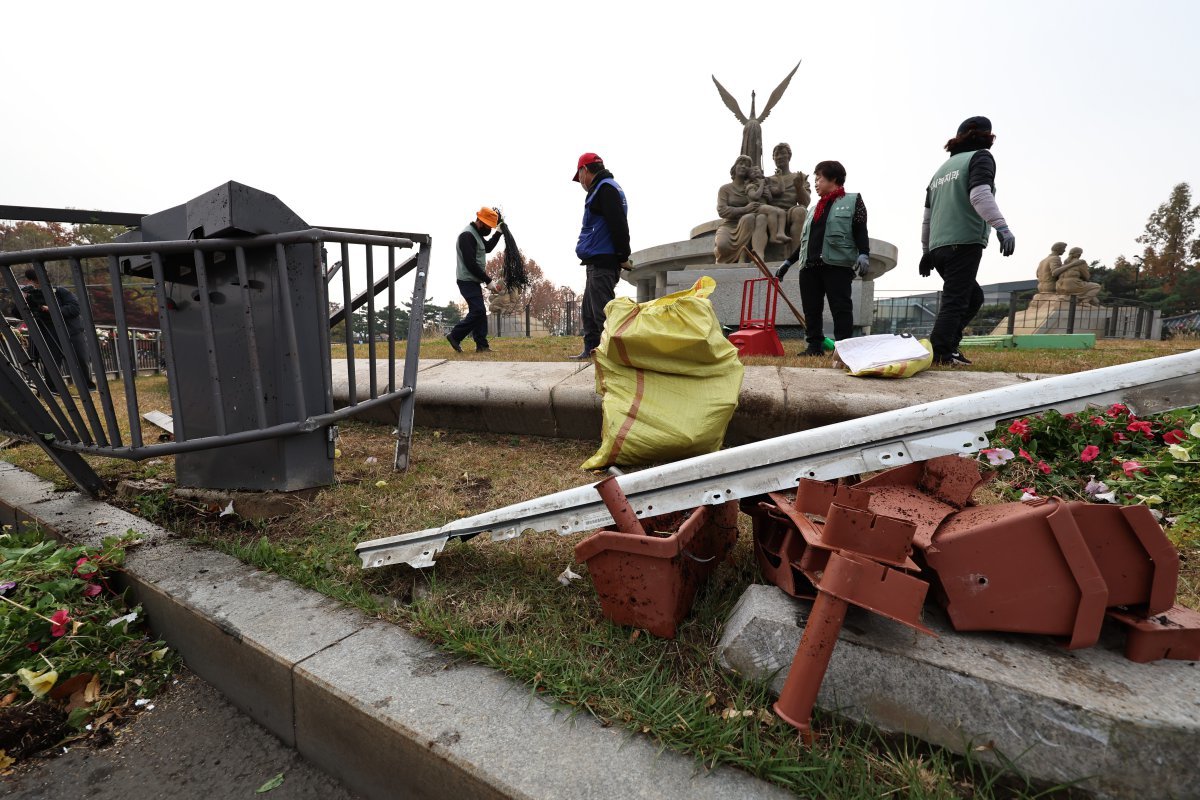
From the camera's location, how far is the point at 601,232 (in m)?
4.89

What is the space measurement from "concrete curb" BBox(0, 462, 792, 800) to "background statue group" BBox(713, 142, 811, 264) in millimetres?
10024

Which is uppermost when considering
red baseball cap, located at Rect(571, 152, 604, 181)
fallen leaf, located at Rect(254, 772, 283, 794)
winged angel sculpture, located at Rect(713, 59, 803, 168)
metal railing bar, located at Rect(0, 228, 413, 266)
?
winged angel sculpture, located at Rect(713, 59, 803, 168)

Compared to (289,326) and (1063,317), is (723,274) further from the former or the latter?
(1063,317)

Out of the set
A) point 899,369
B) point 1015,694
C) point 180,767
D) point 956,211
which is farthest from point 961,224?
point 180,767

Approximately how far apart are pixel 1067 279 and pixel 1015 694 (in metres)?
21.0

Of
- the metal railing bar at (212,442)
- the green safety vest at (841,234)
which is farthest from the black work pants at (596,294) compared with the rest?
the metal railing bar at (212,442)

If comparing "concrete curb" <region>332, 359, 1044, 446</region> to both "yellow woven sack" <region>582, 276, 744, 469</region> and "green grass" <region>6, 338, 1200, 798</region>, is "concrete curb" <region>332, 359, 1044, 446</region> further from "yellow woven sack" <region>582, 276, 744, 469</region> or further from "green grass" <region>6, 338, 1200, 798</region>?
"green grass" <region>6, 338, 1200, 798</region>


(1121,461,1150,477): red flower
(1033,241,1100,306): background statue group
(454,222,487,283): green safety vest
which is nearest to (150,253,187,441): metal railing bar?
(1121,461,1150,477): red flower

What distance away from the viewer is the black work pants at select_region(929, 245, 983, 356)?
13.1 feet

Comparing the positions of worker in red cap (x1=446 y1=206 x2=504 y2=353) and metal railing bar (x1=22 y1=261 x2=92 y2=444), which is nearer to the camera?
metal railing bar (x1=22 y1=261 x2=92 y2=444)

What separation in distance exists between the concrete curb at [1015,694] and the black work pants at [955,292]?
3.46m

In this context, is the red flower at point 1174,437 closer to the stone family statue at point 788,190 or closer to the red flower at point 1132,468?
the red flower at point 1132,468

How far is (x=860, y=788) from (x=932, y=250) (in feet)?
14.5

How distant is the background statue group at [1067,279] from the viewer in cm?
1588
